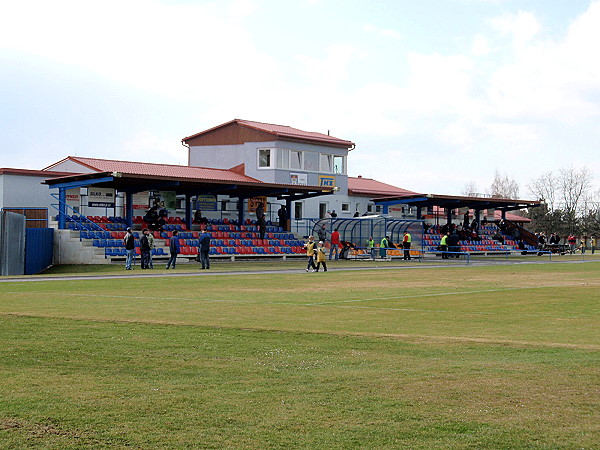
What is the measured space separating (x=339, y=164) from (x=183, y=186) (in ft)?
62.6

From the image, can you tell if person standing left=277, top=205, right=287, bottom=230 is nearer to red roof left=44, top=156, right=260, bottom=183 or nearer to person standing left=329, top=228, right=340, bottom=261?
red roof left=44, top=156, right=260, bottom=183

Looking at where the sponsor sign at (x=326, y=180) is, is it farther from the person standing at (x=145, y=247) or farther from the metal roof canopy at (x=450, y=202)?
the person standing at (x=145, y=247)

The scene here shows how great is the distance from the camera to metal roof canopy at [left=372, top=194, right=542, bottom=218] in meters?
62.2

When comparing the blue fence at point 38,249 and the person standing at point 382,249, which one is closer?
the blue fence at point 38,249

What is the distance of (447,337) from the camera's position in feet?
44.0

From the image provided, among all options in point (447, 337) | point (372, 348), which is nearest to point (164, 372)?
point (372, 348)

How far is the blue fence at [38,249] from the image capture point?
39.5 meters

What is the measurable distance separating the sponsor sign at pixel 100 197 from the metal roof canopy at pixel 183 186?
652 millimetres

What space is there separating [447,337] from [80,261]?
104 ft

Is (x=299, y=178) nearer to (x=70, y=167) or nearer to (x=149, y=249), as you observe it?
(x=70, y=167)

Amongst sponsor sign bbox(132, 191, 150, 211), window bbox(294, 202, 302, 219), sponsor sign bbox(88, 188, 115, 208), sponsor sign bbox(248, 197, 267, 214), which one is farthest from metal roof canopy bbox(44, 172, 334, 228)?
window bbox(294, 202, 302, 219)

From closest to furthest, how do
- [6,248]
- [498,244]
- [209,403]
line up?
[209,403]
[6,248]
[498,244]

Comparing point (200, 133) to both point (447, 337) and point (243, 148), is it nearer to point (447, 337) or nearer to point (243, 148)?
point (243, 148)

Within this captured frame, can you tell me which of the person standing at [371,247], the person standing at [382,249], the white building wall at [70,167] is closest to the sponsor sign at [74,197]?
the white building wall at [70,167]
